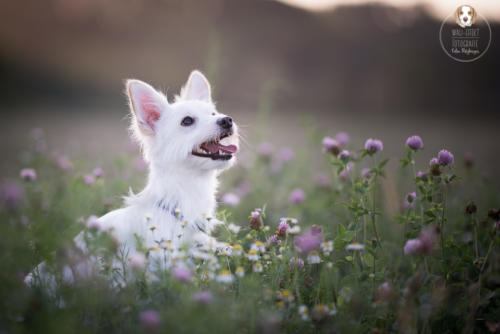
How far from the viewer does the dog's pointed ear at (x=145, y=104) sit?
298 cm

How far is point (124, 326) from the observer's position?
1859 mm

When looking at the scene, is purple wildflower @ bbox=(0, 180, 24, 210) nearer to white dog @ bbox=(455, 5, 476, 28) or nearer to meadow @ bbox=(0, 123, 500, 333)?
meadow @ bbox=(0, 123, 500, 333)

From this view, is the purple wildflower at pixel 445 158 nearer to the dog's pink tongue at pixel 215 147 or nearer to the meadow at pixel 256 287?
the meadow at pixel 256 287

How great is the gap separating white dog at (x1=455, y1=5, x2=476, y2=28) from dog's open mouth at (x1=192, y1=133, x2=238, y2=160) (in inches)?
92.8

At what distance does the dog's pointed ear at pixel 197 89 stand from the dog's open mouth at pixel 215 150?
0.70 metres

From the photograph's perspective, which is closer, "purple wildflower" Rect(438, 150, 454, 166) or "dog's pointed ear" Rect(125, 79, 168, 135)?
"purple wildflower" Rect(438, 150, 454, 166)

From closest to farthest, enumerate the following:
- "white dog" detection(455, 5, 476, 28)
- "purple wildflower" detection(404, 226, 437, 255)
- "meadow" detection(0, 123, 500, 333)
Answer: "meadow" detection(0, 123, 500, 333) < "purple wildflower" detection(404, 226, 437, 255) < "white dog" detection(455, 5, 476, 28)

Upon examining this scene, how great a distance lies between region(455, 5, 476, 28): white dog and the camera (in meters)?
3.38

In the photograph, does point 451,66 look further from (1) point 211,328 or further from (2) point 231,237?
(1) point 211,328

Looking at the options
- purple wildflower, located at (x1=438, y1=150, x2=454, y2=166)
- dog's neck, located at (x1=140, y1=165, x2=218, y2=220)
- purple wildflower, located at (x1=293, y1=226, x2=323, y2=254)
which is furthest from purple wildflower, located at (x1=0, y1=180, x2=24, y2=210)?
purple wildflower, located at (x1=438, y1=150, x2=454, y2=166)

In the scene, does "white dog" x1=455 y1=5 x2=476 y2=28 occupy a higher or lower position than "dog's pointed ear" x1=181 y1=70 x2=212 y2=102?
higher

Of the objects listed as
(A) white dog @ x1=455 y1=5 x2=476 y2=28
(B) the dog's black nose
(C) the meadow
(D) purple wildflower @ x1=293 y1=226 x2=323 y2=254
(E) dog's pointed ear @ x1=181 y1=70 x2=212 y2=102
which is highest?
(A) white dog @ x1=455 y1=5 x2=476 y2=28

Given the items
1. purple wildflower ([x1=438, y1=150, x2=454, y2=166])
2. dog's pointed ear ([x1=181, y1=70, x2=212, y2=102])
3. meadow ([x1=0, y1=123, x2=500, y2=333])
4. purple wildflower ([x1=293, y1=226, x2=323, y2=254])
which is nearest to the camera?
meadow ([x1=0, y1=123, x2=500, y2=333])

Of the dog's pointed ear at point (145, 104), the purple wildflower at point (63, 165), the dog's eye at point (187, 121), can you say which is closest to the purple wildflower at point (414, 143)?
the dog's eye at point (187, 121)
